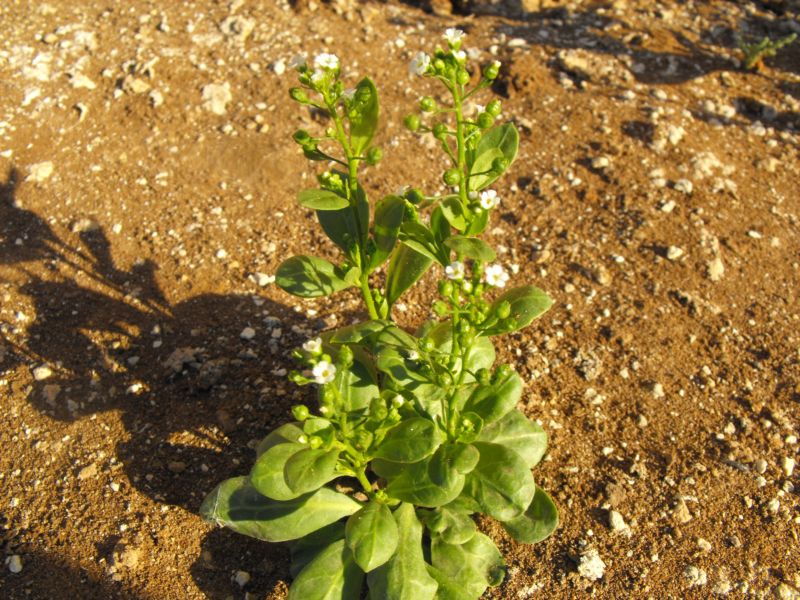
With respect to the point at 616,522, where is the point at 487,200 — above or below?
above

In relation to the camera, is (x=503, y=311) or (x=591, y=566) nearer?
(x=503, y=311)

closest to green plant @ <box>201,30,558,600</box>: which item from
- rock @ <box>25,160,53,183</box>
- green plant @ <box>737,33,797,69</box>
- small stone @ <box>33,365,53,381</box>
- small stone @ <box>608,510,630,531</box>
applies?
small stone @ <box>608,510,630,531</box>

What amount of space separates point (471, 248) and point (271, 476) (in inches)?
44.7

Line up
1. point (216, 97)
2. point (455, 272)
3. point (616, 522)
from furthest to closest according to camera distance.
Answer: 1. point (216, 97)
2. point (616, 522)
3. point (455, 272)

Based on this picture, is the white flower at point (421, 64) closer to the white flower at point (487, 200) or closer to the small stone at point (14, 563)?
the white flower at point (487, 200)

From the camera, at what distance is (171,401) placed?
3.78m

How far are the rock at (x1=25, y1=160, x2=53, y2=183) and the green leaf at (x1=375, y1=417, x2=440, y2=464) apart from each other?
10.7ft

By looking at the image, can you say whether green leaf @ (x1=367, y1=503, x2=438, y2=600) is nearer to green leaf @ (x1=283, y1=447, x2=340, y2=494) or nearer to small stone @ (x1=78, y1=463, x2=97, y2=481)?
green leaf @ (x1=283, y1=447, x2=340, y2=494)

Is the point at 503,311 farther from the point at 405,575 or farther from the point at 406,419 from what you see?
the point at 405,575

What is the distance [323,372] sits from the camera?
99.9 inches

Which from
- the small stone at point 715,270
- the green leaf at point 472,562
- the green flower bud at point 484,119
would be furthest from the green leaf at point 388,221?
the small stone at point 715,270

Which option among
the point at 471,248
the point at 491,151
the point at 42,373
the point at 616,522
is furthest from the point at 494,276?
the point at 42,373

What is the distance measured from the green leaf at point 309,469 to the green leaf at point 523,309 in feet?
2.60

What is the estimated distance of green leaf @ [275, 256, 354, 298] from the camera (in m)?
3.22
